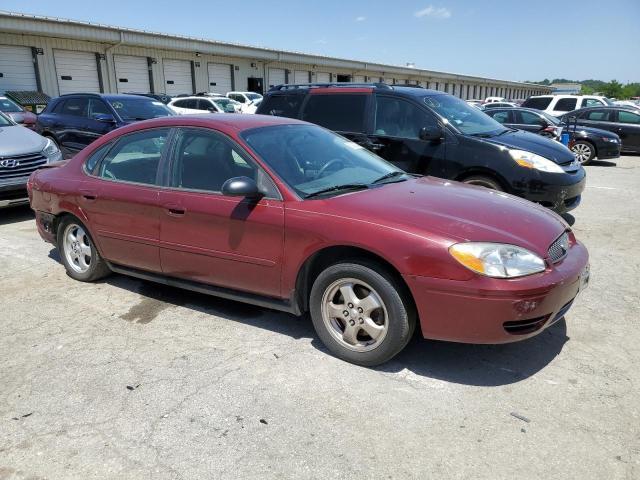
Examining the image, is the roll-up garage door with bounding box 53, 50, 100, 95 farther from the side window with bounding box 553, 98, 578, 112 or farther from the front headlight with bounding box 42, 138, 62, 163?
the side window with bounding box 553, 98, 578, 112

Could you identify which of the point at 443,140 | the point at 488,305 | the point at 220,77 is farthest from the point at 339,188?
the point at 220,77

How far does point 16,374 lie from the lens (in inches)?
130

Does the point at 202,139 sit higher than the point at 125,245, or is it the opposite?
the point at 202,139

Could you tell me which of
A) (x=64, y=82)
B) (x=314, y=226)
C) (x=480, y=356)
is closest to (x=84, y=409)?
(x=314, y=226)

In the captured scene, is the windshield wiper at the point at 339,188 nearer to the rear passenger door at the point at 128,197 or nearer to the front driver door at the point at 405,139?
the rear passenger door at the point at 128,197

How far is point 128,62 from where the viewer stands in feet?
91.1

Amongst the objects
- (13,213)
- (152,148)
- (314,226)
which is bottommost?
(13,213)

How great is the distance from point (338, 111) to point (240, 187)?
3949 millimetres

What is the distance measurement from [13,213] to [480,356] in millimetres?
7493

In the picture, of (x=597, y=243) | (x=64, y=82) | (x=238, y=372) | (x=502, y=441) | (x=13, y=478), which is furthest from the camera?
(x=64, y=82)

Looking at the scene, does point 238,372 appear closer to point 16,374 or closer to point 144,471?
point 144,471

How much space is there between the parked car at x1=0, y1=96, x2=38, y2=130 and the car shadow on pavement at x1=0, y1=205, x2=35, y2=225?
25.8 feet

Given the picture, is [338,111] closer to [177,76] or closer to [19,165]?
[19,165]

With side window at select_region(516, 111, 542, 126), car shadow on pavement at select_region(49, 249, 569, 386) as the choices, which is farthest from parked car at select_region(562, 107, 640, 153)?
car shadow on pavement at select_region(49, 249, 569, 386)
